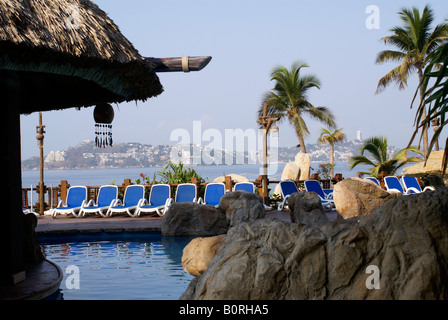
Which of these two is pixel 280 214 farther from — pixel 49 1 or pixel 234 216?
pixel 49 1

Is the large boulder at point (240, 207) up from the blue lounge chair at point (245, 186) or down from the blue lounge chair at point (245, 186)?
down

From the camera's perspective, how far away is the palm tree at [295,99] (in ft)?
90.6

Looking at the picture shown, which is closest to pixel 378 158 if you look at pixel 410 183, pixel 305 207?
pixel 410 183

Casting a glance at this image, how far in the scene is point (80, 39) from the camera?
5148 mm

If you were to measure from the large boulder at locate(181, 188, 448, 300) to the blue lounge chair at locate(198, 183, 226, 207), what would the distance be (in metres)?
9.38

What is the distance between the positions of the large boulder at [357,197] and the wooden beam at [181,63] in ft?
18.6

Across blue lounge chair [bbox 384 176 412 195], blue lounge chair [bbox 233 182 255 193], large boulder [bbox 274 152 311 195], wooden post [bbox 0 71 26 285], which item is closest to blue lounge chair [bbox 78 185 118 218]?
blue lounge chair [bbox 233 182 255 193]

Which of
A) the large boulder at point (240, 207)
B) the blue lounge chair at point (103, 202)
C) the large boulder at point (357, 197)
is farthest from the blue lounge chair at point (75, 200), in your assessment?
the large boulder at point (357, 197)

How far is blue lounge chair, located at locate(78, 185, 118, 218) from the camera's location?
42.4 ft

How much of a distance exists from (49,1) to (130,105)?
2124 mm

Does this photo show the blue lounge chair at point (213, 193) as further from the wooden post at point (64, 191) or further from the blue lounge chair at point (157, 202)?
the wooden post at point (64, 191)

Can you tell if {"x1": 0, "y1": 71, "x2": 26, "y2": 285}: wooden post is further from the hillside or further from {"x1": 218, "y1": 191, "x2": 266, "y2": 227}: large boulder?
the hillside

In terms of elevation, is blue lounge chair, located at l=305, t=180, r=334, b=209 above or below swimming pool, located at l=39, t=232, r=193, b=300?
above
